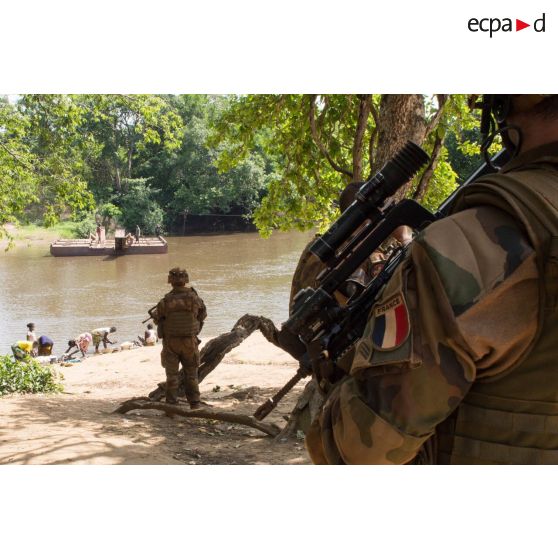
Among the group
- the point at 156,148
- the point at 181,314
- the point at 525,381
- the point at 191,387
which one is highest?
the point at 156,148

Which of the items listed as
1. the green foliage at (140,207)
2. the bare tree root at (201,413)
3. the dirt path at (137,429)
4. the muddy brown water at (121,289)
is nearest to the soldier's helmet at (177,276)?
the bare tree root at (201,413)

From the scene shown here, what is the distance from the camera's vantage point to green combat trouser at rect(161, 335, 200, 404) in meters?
7.27

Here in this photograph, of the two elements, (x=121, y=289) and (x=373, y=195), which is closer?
(x=373, y=195)

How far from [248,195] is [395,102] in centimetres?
706

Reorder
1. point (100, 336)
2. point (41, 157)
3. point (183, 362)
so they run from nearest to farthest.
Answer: point (183, 362) < point (41, 157) < point (100, 336)

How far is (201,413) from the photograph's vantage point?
6668 mm

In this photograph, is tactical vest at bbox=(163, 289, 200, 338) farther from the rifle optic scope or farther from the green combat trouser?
the rifle optic scope

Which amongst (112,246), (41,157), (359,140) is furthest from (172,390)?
(112,246)

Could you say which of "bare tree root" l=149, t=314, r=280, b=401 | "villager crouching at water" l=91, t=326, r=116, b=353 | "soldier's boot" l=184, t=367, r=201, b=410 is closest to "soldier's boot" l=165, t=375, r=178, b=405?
"soldier's boot" l=184, t=367, r=201, b=410

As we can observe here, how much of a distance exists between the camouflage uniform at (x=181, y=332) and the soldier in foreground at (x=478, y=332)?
19.6ft

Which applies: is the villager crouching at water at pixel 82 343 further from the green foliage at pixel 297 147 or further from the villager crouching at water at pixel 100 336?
the green foliage at pixel 297 147

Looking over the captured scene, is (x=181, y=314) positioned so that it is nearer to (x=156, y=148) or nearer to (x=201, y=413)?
(x=201, y=413)

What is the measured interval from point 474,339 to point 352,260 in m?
0.46

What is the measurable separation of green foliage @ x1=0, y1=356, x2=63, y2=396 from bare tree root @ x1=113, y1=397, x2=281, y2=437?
Result: 1.90 meters
